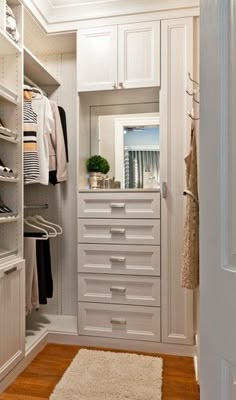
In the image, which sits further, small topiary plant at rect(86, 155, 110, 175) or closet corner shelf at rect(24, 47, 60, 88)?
small topiary plant at rect(86, 155, 110, 175)

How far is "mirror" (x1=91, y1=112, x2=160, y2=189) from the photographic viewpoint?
8.89 ft

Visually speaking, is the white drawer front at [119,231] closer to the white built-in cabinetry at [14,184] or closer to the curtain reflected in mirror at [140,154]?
the curtain reflected in mirror at [140,154]

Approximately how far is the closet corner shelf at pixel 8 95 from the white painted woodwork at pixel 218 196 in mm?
1421

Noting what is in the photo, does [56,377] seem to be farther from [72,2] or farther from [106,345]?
[72,2]

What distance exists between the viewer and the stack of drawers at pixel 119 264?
7.88 feet

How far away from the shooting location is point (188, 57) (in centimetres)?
234

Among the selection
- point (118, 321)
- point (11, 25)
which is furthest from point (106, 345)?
point (11, 25)

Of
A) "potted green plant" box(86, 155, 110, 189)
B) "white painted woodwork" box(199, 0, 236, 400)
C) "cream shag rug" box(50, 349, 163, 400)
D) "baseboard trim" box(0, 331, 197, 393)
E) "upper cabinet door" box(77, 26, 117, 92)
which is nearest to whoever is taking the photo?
"white painted woodwork" box(199, 0, 236, 400)

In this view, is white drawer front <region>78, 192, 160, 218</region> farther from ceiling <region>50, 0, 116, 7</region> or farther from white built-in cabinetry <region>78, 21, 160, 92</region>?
ceiling <region>50, 0, 116, 7</region>

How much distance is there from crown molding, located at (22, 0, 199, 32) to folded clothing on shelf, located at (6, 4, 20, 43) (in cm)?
26

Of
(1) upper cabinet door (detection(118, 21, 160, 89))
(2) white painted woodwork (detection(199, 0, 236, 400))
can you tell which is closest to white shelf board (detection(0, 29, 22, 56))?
(1) upper cabinet door (detection(118, 21, 160, 89))

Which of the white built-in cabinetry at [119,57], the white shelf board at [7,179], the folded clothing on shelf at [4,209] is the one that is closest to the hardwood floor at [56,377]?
the folded clothing on shelf at [4,209]

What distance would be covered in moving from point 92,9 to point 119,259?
196 cm

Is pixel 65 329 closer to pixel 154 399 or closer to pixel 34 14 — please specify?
pixel 154 399
